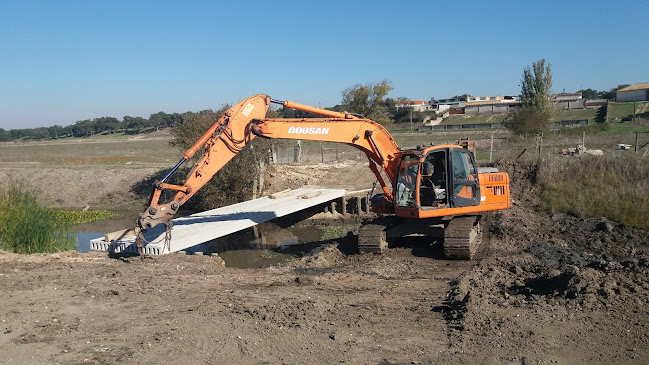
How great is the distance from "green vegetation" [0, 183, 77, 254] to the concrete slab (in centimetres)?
113

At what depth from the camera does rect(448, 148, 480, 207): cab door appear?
1252 centimetres

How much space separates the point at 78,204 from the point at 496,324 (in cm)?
2341

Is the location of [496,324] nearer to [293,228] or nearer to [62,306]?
[62,306]

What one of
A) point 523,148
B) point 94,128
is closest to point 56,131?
point 94,128

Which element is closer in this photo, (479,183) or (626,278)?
(626,278)

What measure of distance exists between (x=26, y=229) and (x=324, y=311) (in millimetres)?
8173

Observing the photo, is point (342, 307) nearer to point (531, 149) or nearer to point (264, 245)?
point (264, 245)

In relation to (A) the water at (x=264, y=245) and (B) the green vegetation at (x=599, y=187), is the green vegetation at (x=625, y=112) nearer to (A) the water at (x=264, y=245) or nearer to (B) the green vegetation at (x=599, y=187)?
(B) the green vegetation at (x=599, y=187)

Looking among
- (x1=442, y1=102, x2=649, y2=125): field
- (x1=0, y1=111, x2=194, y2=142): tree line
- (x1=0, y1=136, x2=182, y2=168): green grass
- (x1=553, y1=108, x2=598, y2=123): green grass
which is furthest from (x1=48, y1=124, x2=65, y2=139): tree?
(x1=553, y1=108, x2=598, y2=123): green grass

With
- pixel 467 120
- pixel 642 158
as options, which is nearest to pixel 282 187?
pixel 642 158

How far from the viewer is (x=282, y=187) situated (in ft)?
79.2

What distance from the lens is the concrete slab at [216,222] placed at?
40.1 ft

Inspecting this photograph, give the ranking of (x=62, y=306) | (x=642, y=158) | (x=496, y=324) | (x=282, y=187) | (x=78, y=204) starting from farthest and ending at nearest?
(x=78, y=204) → (x=282, y=187) → (x=642, y=158) → (x=62, y=306) → (x=496, y=324)

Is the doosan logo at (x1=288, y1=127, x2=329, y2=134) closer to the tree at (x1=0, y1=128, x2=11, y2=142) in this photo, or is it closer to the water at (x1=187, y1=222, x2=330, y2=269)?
the water at (x1=187, y1=222, x2=330, y2=269)
